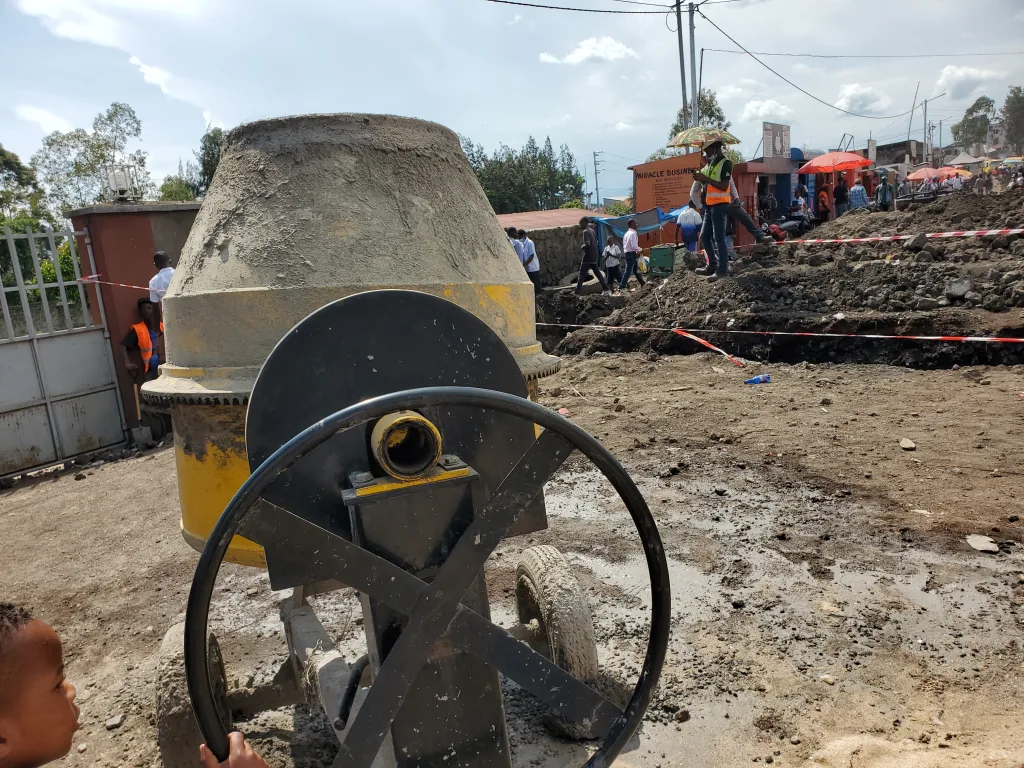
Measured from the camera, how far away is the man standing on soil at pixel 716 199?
388 inches

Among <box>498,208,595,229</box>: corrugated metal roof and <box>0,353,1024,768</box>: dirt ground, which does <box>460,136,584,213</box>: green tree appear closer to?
<box>498,208,595,229</box>: corrugated metal roof

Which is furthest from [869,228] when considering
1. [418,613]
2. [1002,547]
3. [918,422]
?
[418,613]

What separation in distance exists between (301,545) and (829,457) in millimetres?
4771

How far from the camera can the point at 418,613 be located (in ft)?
4.00

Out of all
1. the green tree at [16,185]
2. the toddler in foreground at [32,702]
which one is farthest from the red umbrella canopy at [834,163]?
the green tree at [16,185]

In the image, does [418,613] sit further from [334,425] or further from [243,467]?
[243,467]

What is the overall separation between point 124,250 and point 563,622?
762 cm

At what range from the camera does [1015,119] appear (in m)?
81.5

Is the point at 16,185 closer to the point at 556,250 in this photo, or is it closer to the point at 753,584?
the point at 556,250

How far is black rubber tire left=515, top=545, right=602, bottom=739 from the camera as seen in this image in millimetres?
2496

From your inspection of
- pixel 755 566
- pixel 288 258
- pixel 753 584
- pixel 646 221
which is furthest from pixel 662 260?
pixel 288 258

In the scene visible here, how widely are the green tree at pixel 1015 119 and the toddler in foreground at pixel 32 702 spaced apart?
99.9 metres

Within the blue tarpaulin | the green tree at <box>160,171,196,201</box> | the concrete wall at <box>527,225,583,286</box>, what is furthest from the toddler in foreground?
the green tree at <box>160,171,196,201</box>

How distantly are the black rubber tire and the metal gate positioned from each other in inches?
272
